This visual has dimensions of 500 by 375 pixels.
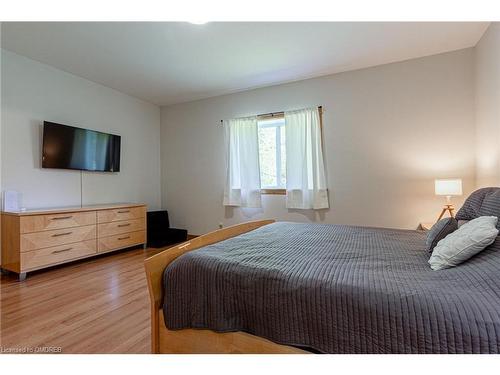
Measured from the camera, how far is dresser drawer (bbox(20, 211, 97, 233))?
2.68 m

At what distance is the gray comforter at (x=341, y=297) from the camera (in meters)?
0.84

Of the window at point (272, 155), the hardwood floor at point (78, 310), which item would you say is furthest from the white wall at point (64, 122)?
the window at point (272, 155)

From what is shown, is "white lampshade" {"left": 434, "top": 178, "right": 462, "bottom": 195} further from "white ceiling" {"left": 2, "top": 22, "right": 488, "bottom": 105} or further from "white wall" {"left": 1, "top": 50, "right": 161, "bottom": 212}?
"white wall" {"left": 1, "top": 50, "right": 161, "bottom": 212}

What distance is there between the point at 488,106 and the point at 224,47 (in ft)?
9.03

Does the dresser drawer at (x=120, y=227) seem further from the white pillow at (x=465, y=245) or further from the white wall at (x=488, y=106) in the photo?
the white wall at (x=488, y=106)

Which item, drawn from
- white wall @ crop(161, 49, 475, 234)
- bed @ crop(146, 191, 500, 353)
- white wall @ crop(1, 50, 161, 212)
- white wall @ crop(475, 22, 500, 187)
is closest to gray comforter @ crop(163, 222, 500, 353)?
bed @ crop(146, 191, 500, 353)

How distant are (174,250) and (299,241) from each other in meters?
0.84

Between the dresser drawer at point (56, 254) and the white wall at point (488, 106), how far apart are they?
4.51m

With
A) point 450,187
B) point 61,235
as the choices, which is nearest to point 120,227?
point 61,235

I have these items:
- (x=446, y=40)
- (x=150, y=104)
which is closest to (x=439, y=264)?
(x=446, y=40)

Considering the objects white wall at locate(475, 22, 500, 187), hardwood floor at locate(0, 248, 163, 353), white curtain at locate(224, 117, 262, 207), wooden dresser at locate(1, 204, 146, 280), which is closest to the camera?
hardwood floor at locate(0, 248, 163, 353)

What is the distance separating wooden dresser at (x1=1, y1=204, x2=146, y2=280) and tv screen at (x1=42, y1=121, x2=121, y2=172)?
71cm

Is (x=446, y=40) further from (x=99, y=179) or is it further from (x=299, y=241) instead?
(x=99, y=179)

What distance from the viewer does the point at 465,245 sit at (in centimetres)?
117
